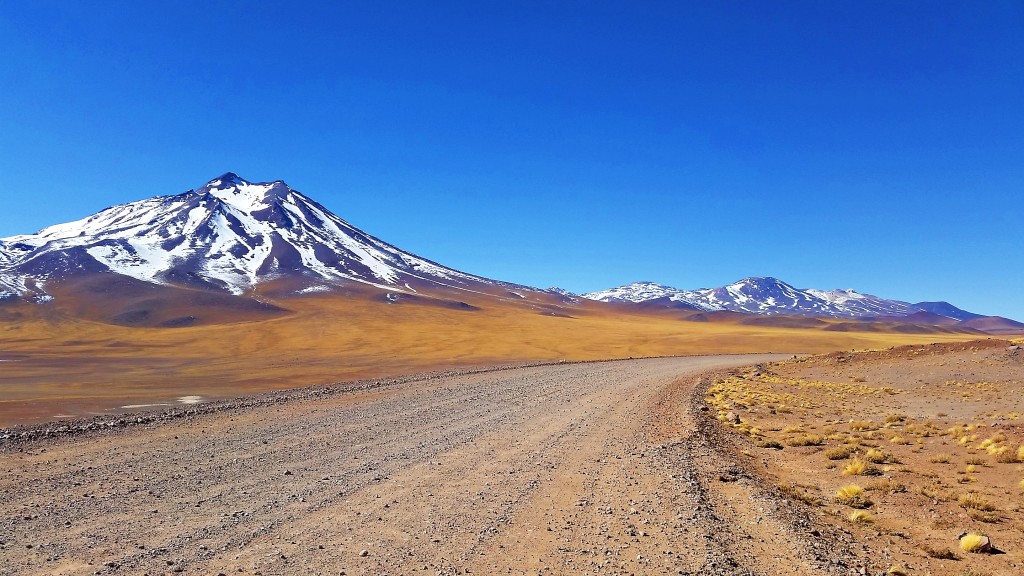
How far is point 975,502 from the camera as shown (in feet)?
28.8

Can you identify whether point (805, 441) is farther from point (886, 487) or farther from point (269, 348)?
point (269, 348)

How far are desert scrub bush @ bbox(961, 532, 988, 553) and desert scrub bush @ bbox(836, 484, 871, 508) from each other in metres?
1.71

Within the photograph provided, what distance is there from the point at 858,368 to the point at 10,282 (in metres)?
153

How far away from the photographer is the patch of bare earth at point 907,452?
7.49 metres

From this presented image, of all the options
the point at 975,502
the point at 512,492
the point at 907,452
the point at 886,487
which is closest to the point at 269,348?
the point at 512,492

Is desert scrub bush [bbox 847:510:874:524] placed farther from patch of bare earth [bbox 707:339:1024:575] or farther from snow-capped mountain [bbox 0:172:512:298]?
snow-capped mountain [bbox 0:172:512:298]

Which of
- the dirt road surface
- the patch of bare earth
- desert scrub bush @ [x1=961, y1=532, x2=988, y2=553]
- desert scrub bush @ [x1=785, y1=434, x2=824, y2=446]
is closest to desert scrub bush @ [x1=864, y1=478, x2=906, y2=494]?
the patch of bare earth

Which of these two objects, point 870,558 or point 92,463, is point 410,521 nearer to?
point 870,558

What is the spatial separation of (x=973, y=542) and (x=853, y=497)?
2063mm

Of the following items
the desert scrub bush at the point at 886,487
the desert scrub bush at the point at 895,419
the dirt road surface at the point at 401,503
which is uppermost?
the desert scrub bush at the point at 895,419

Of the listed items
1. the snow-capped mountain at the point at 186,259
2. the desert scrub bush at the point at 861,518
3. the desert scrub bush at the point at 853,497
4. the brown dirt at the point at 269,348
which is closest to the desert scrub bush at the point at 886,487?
the desert scrub bush at the point at 853,497

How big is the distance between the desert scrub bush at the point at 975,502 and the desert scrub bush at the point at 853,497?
1323 millimetres

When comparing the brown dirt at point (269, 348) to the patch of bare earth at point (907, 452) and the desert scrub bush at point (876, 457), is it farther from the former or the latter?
the desert scrub bush at point (876, 457)

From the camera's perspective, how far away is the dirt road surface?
258 inches
